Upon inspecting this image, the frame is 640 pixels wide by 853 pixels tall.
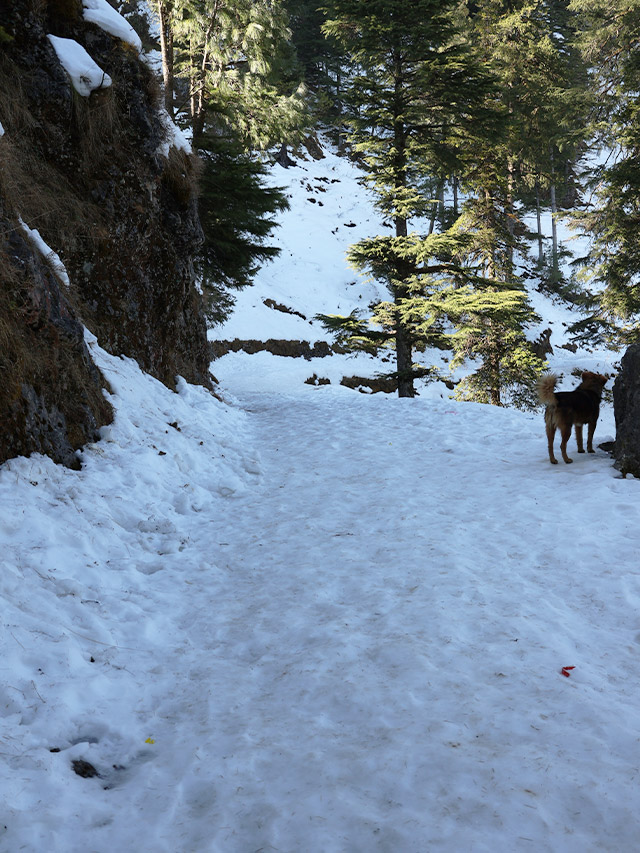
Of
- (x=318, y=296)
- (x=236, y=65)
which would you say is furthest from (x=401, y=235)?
(x=318, y=296)

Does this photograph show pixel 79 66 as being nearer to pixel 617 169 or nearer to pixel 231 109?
pixel 231 109

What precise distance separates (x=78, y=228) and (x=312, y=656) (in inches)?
279

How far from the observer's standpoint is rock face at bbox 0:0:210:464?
494 centimetres

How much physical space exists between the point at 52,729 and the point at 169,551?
2.38 metres

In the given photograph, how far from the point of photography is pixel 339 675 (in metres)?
3.28

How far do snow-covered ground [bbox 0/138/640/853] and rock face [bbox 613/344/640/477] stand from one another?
0.26 meters

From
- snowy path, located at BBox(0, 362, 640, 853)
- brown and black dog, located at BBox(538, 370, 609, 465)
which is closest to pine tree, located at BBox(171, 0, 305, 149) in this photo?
brown and black dog, located at BBox(538, 370, 609, 465)

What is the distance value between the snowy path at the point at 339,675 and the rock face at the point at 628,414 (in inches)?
15.4

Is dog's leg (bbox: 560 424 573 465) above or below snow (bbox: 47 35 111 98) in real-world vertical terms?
below

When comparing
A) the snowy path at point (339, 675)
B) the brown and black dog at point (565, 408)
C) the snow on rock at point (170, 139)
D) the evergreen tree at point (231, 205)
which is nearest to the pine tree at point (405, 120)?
the evergreen tree at point (231, 205)

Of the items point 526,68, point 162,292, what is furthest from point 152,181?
point 526,68

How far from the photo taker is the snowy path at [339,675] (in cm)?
223

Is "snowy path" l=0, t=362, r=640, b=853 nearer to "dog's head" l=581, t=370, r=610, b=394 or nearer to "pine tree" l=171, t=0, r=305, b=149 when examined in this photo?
"dog's head" l=581, t=370, r=610, b=394

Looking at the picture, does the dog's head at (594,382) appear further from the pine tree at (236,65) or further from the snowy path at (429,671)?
the pine tree at (236,65)
